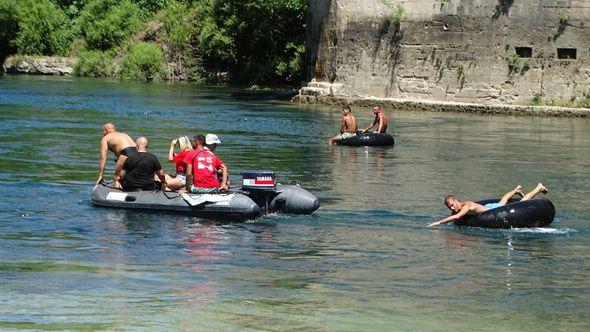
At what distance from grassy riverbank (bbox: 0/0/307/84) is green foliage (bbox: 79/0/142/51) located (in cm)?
5

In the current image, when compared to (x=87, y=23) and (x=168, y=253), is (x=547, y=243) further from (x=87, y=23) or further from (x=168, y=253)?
(x=87, y=23)

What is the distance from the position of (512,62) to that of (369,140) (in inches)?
456

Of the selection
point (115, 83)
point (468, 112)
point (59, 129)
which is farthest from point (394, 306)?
point (115, 83)

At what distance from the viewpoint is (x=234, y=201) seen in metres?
14.6

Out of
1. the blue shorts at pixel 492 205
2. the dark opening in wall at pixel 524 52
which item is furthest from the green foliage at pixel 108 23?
the blue shorts at pixel 492 205

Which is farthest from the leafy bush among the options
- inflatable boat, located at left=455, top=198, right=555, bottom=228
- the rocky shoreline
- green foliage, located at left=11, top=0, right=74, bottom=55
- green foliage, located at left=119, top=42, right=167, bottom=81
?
inflatable boat, located at left=455, top=198, right=555, bottom=228

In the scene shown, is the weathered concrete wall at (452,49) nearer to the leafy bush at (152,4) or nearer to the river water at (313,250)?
the river water at (313,250)

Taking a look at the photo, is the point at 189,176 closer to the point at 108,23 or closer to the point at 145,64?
the point at 145,64

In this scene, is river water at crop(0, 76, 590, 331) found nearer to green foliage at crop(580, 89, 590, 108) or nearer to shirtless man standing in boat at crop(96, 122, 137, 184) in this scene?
shirtless man standing in boat at crop(96, 122, 137, 184)

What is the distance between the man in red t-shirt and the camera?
590 inches

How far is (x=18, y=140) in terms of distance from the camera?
23.9 metres

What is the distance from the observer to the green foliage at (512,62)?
115 feet

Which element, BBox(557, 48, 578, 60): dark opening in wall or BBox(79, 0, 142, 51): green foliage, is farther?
BBox(79, 0, 142, 51): green foliage

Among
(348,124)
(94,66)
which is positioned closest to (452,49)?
(348,124)
